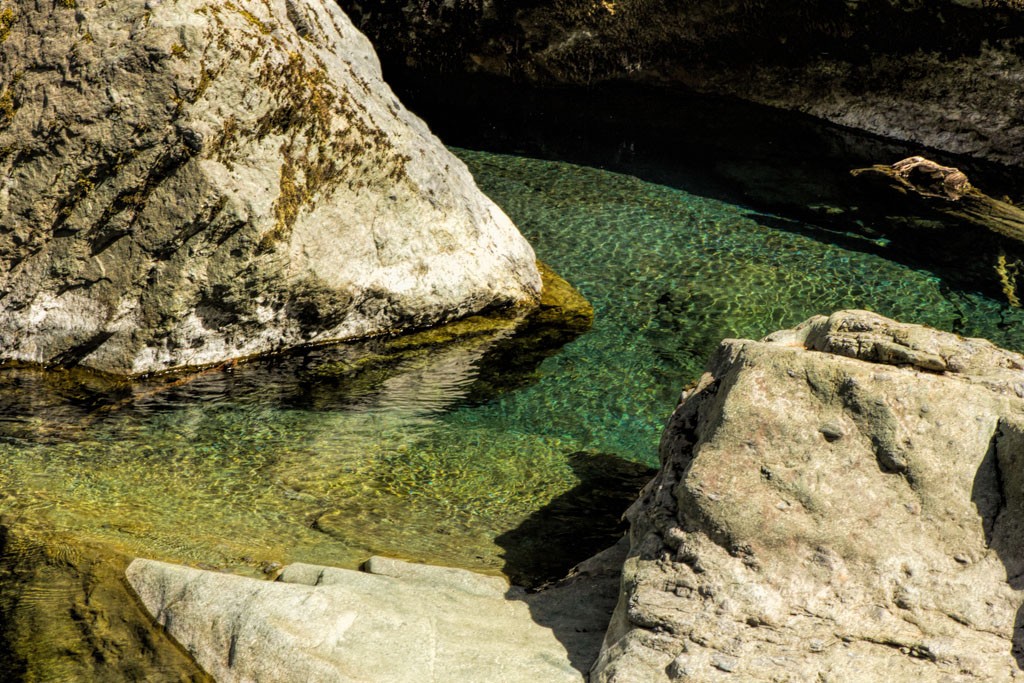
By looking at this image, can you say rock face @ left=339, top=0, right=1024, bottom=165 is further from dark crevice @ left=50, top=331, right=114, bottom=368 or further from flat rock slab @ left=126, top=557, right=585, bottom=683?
flat rock slab @ left=126, top=557, right=585, bottom=683

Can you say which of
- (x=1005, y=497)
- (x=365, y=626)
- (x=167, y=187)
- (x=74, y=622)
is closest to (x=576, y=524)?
(x=365, y=626)

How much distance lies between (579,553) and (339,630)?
1.73m

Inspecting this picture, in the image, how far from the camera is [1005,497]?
13.8 feet

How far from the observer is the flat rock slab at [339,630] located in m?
4.01

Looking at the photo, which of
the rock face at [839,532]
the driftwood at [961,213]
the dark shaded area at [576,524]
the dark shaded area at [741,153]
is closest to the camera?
the rock face at [839,532]

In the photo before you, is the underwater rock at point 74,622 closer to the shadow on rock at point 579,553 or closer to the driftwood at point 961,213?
the shadow on rock at point 579,553

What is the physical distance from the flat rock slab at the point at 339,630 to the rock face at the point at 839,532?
1.51 feet

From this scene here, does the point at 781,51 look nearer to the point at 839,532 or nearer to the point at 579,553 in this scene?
the point at 579,553

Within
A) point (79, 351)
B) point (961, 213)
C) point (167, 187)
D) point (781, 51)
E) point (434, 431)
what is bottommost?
point (434, 431)

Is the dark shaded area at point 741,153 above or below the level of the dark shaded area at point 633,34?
below

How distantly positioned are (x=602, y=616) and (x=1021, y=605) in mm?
1771

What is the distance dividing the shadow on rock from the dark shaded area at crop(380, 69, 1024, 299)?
5.12 m

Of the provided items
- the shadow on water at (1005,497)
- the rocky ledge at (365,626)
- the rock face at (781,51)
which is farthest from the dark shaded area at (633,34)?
the rocky ledge at (365,626)

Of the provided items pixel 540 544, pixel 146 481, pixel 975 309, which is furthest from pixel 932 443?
pixel 975 309
